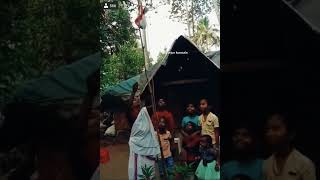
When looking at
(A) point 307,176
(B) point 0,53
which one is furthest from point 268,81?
(B) point 0,53

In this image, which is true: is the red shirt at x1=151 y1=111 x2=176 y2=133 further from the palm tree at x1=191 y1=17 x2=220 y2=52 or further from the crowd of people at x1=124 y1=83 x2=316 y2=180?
the palm tree at x1=191 y1=17 x2=220 y2=52

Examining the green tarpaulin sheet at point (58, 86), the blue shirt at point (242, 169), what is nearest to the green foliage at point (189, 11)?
the green tarpaulin sheet at point (58, 86)

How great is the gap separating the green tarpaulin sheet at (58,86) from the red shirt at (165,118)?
2.31 feet

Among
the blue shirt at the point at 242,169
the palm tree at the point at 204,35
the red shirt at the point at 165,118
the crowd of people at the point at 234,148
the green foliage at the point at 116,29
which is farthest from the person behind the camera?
the red shirt at the point at 165,118

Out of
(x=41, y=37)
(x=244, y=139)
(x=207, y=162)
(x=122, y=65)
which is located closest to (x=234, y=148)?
(x=244, y=139)

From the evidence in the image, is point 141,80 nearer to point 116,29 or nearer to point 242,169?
point 116,29

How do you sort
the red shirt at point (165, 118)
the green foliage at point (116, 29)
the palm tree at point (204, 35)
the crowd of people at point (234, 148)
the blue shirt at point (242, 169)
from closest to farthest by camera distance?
the crowd of people at point (234, 148), the blue shirt at point (242, 169), the green foliage at point (116, 29), the palm tree at point (204, 35), the red shirt at point (165, 118)

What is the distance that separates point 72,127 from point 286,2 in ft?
5.51

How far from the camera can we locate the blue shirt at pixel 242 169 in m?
3.26

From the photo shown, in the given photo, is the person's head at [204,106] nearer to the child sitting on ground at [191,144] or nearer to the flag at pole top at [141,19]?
the child sitting on ground at [191,144]

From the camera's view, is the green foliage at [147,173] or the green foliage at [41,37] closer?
the green foliage at [41,37]

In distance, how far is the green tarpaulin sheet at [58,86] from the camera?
3.34m

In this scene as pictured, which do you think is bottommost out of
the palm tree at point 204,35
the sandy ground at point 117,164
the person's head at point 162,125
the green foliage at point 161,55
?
the sandy ground at point 117,164

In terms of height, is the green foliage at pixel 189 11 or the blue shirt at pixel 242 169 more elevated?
the green foliage at pixel 189 11
